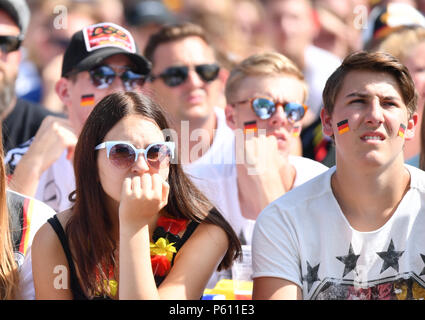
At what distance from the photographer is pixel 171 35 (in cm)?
468

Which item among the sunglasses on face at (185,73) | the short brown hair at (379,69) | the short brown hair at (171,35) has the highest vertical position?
the short brown hair at (171,35)

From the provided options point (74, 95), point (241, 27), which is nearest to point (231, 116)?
point (74, 95)

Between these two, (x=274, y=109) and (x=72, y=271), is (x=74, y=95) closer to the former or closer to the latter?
(x=274, y=109)

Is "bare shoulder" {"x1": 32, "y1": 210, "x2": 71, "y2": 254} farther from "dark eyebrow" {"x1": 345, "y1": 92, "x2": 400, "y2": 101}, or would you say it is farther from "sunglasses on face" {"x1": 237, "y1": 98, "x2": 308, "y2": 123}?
"sunglasses on face" {"x1": 237, "y1": 98, "x2": 308, "y2": 123}

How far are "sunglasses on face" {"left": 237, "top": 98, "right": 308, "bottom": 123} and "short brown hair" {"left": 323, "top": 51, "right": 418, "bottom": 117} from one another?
3.11 feet

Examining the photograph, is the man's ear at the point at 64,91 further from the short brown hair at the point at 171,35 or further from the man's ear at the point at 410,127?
the man's ear at the point at 410,127

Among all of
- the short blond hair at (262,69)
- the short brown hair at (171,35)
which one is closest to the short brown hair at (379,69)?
the short blond hair at (262,69)

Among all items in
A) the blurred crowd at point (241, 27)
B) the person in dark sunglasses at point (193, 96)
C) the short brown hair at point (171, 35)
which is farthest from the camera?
the blurred crowd at point (241, 27)

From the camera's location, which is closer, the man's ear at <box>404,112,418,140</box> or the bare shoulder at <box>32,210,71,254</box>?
the bare shoulder at <box>32,210,71,254</box>

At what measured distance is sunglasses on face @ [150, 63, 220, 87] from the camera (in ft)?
14.3

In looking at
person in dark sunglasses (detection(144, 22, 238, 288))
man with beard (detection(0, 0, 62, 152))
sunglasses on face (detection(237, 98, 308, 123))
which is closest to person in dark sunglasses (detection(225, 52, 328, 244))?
sunglasses on face (detection(237, 98, 308, 123))

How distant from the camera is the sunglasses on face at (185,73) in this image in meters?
4.35

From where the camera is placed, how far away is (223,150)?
423 cm
